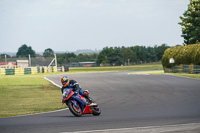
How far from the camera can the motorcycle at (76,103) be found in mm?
13786

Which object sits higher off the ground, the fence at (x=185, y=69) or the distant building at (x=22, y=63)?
the distant building at (x=22, y=63)

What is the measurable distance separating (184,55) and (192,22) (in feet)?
52.3

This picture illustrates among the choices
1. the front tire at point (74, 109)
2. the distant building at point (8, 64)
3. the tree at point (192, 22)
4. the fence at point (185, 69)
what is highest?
the tree at point (192, 22)

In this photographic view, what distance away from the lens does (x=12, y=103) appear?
22219 mm

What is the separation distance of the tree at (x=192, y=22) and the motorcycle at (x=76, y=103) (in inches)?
2014

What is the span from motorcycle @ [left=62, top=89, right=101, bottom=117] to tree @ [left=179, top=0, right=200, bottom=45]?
5114 centimetres

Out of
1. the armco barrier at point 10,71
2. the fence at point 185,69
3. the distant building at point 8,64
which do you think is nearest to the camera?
the fence at point 185,69

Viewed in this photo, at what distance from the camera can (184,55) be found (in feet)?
167

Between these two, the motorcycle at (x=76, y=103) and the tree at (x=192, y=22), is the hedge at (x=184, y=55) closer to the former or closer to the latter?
the tree at (x=192, y=22)

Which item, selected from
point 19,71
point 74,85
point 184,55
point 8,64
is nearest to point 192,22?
point 184,55

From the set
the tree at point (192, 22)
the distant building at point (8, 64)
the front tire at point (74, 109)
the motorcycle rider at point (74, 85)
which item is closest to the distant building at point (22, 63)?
the distant building at point (8, 64)

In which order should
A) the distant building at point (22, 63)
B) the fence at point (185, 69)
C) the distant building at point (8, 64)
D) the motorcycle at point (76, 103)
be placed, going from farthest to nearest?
the distant building at point (8, 64), the distant building at point (22, 63), the fence at point (185, 69), the motorcycle at point (76, 103)

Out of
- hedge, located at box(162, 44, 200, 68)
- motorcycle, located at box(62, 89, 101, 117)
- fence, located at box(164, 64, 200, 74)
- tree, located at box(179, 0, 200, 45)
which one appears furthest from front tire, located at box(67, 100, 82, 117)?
tree, located at box(179, 0, 200, 45)

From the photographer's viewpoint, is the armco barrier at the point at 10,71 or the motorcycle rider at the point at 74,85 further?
the armco barrier at the point at 10,71
